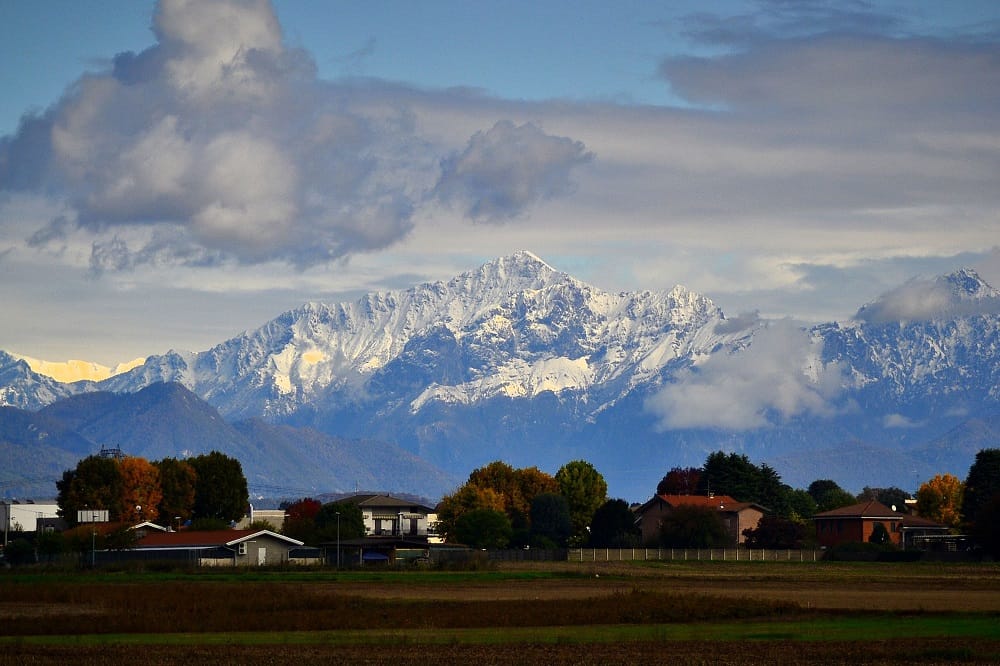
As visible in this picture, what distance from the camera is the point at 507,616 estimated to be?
2694 inches

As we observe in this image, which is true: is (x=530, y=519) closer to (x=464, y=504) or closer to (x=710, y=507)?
(x=464, y=504)

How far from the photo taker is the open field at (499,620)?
52938mm

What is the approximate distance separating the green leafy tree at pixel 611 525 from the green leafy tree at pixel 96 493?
51.4 metres

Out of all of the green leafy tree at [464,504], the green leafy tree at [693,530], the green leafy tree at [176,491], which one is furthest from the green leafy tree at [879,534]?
the green leafy tree at [176,491]

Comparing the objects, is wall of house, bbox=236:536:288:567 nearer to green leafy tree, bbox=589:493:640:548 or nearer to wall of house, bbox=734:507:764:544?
green leafy tree, bbox=589:493:640:548

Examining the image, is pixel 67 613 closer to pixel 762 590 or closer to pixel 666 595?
pixel 666 595

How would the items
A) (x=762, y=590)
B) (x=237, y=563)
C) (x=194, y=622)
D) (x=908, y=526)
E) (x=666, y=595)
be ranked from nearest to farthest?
1. (x=194, y=622)
2. (x=666, y=595)
3. (x=762, y=590)
4. (x=237, y=563)
5. (x=908, y=526)

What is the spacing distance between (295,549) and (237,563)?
428 inches

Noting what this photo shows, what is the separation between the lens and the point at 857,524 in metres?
186

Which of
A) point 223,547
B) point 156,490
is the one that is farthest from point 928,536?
point 156,490

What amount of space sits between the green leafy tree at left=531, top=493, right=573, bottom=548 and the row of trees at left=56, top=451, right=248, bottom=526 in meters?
33.7

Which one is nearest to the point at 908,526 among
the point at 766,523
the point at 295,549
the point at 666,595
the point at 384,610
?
the point at 766,523

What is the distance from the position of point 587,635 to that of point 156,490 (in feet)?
415

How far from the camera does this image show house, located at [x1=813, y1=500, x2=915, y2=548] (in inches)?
7279
